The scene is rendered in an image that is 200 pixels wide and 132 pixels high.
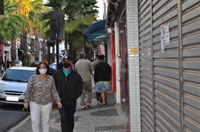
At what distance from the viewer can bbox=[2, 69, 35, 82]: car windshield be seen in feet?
43.1

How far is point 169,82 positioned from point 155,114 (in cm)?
100

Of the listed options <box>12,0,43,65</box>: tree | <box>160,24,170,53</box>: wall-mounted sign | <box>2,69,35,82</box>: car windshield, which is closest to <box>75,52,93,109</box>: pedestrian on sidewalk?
<box>2,69,35,82</box>: car windshield

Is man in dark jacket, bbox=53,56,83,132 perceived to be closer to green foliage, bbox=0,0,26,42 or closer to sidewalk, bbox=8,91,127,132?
sidewalk, bbox=8,91,127,132

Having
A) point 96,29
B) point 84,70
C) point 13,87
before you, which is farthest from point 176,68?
point 96,29

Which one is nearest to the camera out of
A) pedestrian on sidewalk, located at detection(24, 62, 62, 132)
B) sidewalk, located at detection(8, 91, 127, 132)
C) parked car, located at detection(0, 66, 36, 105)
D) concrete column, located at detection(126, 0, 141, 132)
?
concrete column, located at detection(126, 0, 141, 132)

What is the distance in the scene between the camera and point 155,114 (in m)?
4.28

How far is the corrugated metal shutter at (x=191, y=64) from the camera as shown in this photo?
96.1 inches

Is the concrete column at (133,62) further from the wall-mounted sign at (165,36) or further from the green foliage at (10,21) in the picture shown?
the green foliage at (10,21)

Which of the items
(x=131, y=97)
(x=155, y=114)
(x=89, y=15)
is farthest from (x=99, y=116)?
(x=89, y=15)

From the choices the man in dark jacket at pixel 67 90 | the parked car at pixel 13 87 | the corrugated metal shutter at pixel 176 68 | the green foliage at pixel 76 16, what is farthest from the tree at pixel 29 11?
the corrugated metal shutter at pixel 176 68

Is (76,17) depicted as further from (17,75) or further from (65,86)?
(65,86)

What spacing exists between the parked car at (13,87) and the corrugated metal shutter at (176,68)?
8.31 meters

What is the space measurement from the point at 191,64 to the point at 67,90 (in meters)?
4.73

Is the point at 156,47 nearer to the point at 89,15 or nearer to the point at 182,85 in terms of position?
the point at 182,85
